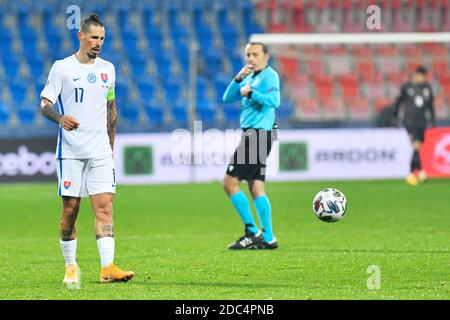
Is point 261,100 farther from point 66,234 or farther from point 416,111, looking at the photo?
point 416,111

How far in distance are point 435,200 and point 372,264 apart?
836 centimetres

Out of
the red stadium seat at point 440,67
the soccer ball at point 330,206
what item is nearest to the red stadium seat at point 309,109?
the red stadium seat at point 440,67

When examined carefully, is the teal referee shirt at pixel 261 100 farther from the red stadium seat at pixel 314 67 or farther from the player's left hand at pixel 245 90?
the red stadium seat at pixel 314 67

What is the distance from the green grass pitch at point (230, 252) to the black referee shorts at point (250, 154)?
829 mm

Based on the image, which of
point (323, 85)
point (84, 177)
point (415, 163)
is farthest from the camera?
point (323, 85)

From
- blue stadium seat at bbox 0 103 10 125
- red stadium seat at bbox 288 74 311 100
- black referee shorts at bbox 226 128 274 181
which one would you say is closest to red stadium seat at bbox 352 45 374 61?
red stadium seat at bbox 288 74 311 100

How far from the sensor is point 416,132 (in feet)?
73.8

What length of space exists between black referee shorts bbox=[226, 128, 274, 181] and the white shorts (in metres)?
2.95

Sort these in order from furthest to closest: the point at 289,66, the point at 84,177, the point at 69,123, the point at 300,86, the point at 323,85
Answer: the point at 289,66 → the point at 300,86 → the point at 323,85 → the point at 84,177 → the point at 69,123

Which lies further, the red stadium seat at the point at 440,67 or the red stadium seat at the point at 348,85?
the red stadium seat at the point at 440,67

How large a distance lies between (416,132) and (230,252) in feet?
39.2

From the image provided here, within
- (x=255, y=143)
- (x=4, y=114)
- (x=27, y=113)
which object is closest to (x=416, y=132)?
(x=27, y=113)

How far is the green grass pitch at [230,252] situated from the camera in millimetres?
8242

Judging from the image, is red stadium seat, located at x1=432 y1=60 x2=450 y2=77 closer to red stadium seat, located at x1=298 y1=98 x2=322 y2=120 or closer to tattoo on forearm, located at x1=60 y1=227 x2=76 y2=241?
red stadium seat, located at x1=298 y1=98 x2=322 y2=120
